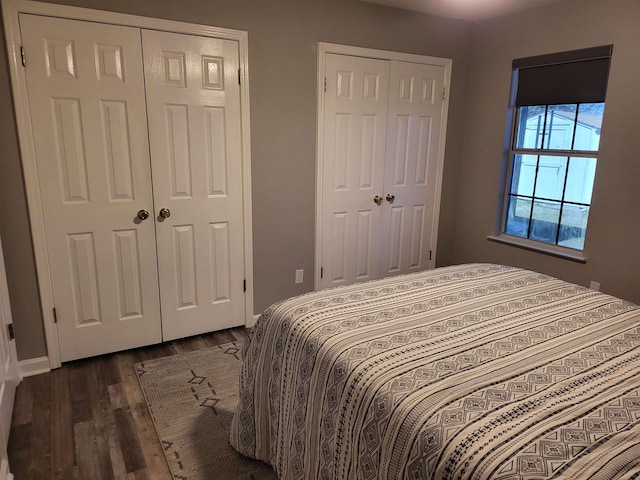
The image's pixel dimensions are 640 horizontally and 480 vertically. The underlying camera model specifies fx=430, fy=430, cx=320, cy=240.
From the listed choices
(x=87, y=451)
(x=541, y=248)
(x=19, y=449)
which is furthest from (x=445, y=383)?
(x=541, y=248)

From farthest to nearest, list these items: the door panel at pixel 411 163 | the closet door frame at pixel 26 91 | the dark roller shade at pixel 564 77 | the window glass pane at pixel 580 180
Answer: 1. the door panel at pixel 411 163
2. the window glass pane at pixel 580 180
3. the dark roller shade at pixel 564 77
4. the closet door frame at pixel 26 91

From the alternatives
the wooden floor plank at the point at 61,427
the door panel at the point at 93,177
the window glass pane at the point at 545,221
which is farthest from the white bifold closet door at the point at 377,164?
the wooden floor plank at the point at 61,427

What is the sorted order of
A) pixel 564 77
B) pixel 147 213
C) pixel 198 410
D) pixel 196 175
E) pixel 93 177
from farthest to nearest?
pixel 564 77, pixel 196 175, pixel 147 213, pixel 93 177, pixel 198 410

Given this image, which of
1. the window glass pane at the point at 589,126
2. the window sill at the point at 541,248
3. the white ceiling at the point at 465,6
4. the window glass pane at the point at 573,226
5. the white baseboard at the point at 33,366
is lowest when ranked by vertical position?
the white baseboard at the point at 33,366

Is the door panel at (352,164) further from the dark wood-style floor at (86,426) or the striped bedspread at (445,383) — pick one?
the dark wood-style floor at (86,426)

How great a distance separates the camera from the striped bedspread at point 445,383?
3.24 ft

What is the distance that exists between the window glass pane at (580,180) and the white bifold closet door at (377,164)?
1.04 metres

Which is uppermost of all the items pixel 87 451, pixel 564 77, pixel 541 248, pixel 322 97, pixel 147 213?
pixel 564 77

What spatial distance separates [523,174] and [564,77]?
2.56 feet

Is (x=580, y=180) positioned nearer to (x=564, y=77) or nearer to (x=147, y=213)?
(x=564, y=77)

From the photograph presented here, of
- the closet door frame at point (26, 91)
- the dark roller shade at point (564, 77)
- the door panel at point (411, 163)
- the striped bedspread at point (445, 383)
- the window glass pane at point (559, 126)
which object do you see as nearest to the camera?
the striped bedspread at point (445, 383)

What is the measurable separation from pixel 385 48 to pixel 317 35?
0.59 m

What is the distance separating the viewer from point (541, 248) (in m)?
3.35

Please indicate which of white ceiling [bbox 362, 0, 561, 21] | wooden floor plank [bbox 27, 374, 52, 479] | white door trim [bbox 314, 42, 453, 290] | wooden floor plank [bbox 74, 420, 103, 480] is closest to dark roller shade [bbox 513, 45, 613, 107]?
white ceiling [bbox 362, 0, 561, 21]
